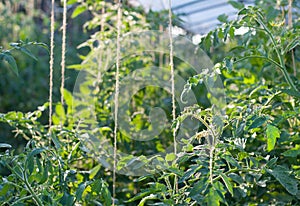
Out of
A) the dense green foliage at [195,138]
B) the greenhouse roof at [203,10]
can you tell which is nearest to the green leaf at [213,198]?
the dense green foliage at [195,138]

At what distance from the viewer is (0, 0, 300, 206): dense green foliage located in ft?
4.20

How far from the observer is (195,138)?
143cm

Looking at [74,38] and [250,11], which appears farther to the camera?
[74,38]

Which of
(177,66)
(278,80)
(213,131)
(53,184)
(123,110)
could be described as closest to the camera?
(213,131)

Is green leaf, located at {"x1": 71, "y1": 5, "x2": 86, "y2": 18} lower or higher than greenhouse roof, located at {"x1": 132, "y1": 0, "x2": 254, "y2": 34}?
lower

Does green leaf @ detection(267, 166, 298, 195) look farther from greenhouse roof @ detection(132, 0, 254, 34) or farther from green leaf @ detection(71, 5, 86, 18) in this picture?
greenhouse roof @ detection(132, 0, 254, 34)

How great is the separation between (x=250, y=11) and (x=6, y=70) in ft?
12.1

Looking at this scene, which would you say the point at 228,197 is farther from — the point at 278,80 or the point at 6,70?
the point at 6,70

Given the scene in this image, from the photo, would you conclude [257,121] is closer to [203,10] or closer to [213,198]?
[213,198]

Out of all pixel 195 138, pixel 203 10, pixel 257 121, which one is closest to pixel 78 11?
pixel 195 138

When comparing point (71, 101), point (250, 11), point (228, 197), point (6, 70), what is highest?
point (6, 70)

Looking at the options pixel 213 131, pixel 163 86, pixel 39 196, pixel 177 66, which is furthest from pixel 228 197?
pixel 177 66

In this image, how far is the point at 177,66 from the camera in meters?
2.79

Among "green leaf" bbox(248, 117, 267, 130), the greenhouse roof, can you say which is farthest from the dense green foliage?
the greenhouse roof
